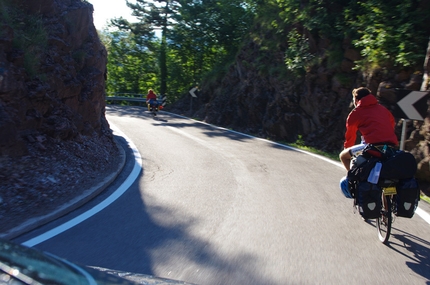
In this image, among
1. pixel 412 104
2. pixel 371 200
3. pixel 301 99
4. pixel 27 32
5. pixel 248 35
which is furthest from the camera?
pixel 248 35

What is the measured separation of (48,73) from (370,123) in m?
7.01

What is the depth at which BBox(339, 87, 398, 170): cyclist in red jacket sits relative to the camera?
5.84 metres

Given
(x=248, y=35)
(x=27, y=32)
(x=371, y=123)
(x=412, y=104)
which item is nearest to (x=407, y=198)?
(x=371, y=123)

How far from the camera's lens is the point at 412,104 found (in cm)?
791

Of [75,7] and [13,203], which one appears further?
[75,7]

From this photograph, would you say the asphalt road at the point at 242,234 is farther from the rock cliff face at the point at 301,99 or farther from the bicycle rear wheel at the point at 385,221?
the rock cliff face at the point at 301,99

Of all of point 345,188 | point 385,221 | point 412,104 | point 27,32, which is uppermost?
point 27,32

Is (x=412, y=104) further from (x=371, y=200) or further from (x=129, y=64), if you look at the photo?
(x=129, y=64)

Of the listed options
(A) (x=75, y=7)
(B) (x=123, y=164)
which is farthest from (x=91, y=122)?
(A) (x=75, y=7)

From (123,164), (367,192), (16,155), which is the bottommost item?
(123,164)

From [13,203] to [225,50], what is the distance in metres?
29.2

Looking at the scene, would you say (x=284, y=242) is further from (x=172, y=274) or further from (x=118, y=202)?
(x=118, y=202)

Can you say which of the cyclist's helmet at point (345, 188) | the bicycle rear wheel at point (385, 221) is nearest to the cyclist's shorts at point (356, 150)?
the cyclist's helmet at point (345, 188)

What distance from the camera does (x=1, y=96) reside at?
25.1 ft
